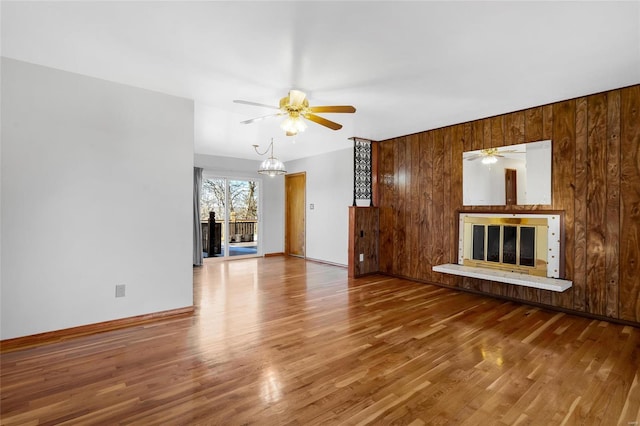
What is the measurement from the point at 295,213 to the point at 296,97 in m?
5.23

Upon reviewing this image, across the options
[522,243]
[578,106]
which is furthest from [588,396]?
[578,106]

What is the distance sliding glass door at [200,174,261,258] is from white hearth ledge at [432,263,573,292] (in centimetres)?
497

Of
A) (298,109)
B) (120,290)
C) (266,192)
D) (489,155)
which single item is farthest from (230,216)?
(489,155)

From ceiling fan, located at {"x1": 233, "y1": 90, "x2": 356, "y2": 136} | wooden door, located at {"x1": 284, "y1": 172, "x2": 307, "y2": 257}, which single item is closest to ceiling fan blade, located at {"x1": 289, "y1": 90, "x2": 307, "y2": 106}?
ceiling fan, located at {"x1": 233, "y1": 90, "x2": 356, "y2": 136}

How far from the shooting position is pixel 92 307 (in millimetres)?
3098

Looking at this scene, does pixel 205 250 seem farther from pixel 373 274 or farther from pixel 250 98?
pixel 250 98

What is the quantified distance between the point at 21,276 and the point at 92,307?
0.64 m

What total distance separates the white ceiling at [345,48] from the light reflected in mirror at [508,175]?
66 cm

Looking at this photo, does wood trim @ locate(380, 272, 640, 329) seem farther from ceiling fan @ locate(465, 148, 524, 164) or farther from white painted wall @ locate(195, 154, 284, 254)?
white painted wall @ locate(195, 154, 284, 254)

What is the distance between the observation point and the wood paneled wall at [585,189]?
3307 millimetres

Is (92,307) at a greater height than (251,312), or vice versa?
(92,307)

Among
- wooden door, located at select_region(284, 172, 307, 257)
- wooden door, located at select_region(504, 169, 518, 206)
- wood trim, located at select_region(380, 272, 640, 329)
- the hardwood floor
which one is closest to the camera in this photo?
the hardwood floor

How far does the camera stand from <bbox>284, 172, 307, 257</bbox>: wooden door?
788 centimetres

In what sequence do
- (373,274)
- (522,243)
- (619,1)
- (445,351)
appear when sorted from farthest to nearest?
(373,274) < (522,243) < (445,351) < (619,1)
